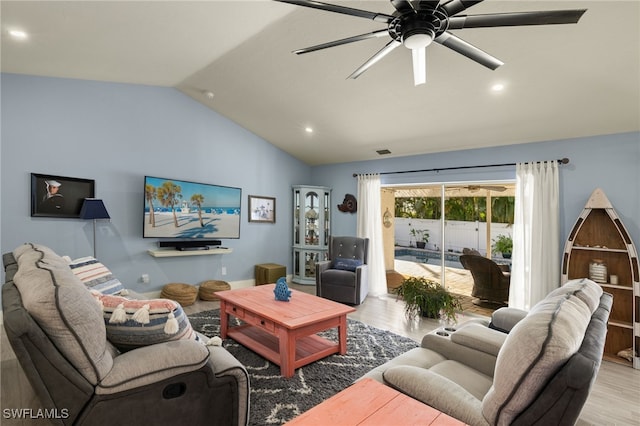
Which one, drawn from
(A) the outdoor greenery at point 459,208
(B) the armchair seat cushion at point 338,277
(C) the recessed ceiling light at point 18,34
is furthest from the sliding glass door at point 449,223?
(C) the recessed ceiling light at point 18,34

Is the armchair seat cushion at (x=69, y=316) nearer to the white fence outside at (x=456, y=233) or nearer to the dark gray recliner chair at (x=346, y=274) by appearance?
the dark gray recliner chair at (x=346, y=274)

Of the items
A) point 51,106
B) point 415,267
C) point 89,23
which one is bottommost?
point 415,267

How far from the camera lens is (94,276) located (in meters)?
2.77

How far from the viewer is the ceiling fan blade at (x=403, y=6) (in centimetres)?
157

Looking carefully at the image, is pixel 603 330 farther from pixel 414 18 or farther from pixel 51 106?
pixel 51 106

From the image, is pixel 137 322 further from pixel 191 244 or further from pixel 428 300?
pixel 191 244

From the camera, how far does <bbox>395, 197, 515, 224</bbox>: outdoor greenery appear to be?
446cm

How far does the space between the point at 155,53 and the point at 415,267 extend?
481 cm

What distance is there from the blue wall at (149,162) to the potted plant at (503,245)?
0.65 meters

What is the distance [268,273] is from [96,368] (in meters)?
4.25

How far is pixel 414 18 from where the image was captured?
1.68m

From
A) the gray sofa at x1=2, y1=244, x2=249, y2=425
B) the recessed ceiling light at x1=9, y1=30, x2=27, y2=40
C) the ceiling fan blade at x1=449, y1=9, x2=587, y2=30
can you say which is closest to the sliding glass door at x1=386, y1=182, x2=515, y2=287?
the ceiling fan blade at x1=449, y1=9, x2=587, y2=30

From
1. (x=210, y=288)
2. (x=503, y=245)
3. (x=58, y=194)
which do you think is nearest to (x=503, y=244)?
(x=503, y=245)

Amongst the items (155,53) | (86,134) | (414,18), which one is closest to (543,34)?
(414,18)
